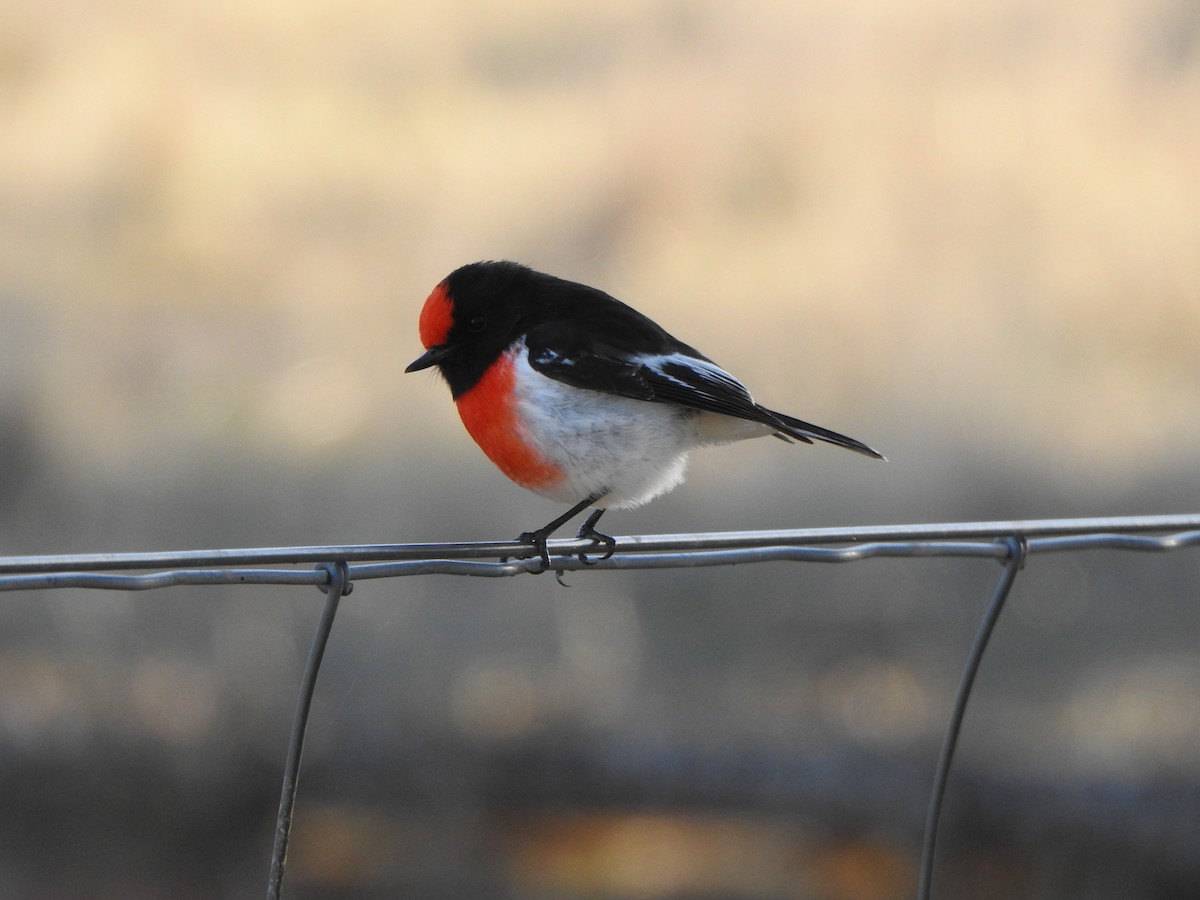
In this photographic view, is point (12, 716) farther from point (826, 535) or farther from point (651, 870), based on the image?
point (826, 535)

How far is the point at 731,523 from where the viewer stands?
9.43 meters

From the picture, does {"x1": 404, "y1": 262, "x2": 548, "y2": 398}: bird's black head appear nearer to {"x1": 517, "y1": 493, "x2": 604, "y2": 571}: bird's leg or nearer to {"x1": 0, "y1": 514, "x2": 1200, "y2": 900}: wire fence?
{"x1": 517, "y1": 493, "x2": 604, "y2": 571}: bird's leg

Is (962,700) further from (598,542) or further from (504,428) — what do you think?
(504,428)

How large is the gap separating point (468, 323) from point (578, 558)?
31.6 inches

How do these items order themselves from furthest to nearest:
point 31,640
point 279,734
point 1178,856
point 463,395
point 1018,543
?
point 31,640 → point 279,734 → point 1178,856 → point 463,395 → point 1018,543

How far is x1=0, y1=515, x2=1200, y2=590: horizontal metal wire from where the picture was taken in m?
1.56

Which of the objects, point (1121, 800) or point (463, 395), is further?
point (1121, 800)

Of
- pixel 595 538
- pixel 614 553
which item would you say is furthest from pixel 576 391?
pixel 614 553

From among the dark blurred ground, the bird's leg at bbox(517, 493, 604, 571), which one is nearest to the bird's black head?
the bird's leg at bbox(517, 493, 604, 571)

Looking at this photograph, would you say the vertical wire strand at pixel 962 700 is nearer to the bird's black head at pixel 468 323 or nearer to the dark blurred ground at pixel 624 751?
the bird's black head at pixel 468 323

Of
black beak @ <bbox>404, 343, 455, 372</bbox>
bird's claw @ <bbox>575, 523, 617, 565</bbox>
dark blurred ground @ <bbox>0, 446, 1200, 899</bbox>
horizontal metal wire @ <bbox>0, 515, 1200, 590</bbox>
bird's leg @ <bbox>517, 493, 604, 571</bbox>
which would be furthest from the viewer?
dark blurred ground @ <bbox>0, 446, 1200, 899</bbox>

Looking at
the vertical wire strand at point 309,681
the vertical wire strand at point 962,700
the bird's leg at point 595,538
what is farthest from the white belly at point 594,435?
the vertical wire strand at point 309,681

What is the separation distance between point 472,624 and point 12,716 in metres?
3.04

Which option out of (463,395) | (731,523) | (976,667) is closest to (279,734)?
(731,523)
